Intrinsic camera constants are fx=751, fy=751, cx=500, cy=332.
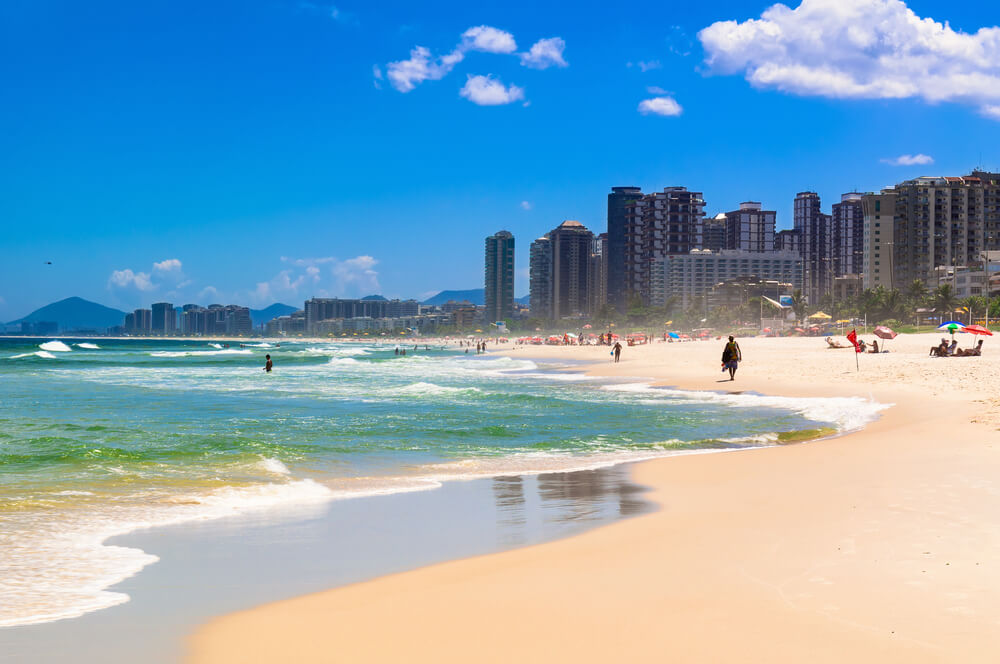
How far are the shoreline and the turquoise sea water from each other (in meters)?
2.12

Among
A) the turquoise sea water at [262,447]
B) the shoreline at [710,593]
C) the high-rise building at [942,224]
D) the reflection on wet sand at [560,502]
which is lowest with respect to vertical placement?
the turquoise sea water at [262,447]

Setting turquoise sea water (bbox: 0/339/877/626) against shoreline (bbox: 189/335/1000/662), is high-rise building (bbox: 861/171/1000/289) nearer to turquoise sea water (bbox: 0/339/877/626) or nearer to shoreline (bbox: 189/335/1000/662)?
turquoise sea water (bbox: 0/339/877/626)

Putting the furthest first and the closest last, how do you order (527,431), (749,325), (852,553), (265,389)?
(749,325) < (265,389) < (527,431) < (852,553)

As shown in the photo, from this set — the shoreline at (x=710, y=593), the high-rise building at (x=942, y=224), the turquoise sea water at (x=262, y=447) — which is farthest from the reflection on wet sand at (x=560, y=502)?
the high-rise building at (x=942, y=224)

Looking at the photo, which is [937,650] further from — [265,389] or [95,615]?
[265,389]

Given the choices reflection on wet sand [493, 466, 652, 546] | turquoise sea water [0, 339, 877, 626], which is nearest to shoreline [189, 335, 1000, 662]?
reflection on wet sand [493, 466, 652, 546]

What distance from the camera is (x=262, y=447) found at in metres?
15.1

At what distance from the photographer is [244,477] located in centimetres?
1173

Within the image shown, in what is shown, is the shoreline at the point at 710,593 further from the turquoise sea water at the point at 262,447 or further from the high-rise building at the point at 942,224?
the high-rise building at the point at 942,224

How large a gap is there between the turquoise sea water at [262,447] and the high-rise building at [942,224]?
6234 inches

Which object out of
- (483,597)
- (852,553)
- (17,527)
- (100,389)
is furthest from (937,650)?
(100,389)

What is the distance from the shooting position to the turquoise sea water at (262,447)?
24.2 feet

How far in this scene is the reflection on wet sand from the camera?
25.8 feet

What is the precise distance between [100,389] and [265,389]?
7954 millimetres
